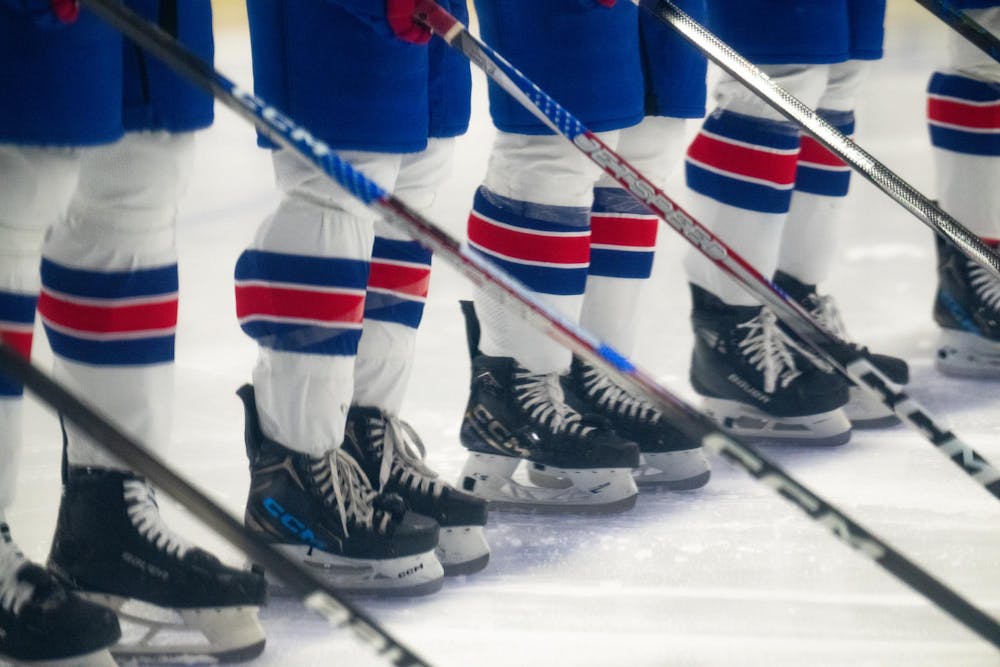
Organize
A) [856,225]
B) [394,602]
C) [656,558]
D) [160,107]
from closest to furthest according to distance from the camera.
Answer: [160,107], [394,602], [656,558], [856,225]

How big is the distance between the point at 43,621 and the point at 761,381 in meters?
1.14

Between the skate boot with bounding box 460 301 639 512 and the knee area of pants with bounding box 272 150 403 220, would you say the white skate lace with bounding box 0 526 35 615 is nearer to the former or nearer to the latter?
the knee area of pants with bounding box 272 150 403 220

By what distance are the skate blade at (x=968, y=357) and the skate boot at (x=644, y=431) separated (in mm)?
710

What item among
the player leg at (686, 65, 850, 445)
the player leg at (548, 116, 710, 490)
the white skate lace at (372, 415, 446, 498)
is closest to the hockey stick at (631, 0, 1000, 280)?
the player leg at (548, 116, 710, 490)

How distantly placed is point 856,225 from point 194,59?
240 centimetres

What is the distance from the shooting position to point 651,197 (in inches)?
54.9

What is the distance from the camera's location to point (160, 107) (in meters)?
1.24

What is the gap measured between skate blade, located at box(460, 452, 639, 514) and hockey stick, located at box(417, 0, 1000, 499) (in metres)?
0.39

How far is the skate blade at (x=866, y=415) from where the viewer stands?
6.63 feet

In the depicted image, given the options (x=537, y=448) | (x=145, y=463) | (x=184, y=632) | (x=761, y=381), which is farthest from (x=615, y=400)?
(x=145, y=463)

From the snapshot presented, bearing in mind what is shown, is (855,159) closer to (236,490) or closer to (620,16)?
(620,16)

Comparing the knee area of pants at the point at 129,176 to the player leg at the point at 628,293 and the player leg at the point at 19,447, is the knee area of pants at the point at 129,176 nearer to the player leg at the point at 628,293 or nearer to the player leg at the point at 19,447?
the player leg at the point at 19,447

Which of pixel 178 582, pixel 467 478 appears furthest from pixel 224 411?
pixel 178 582

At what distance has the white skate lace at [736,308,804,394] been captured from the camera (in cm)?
197
